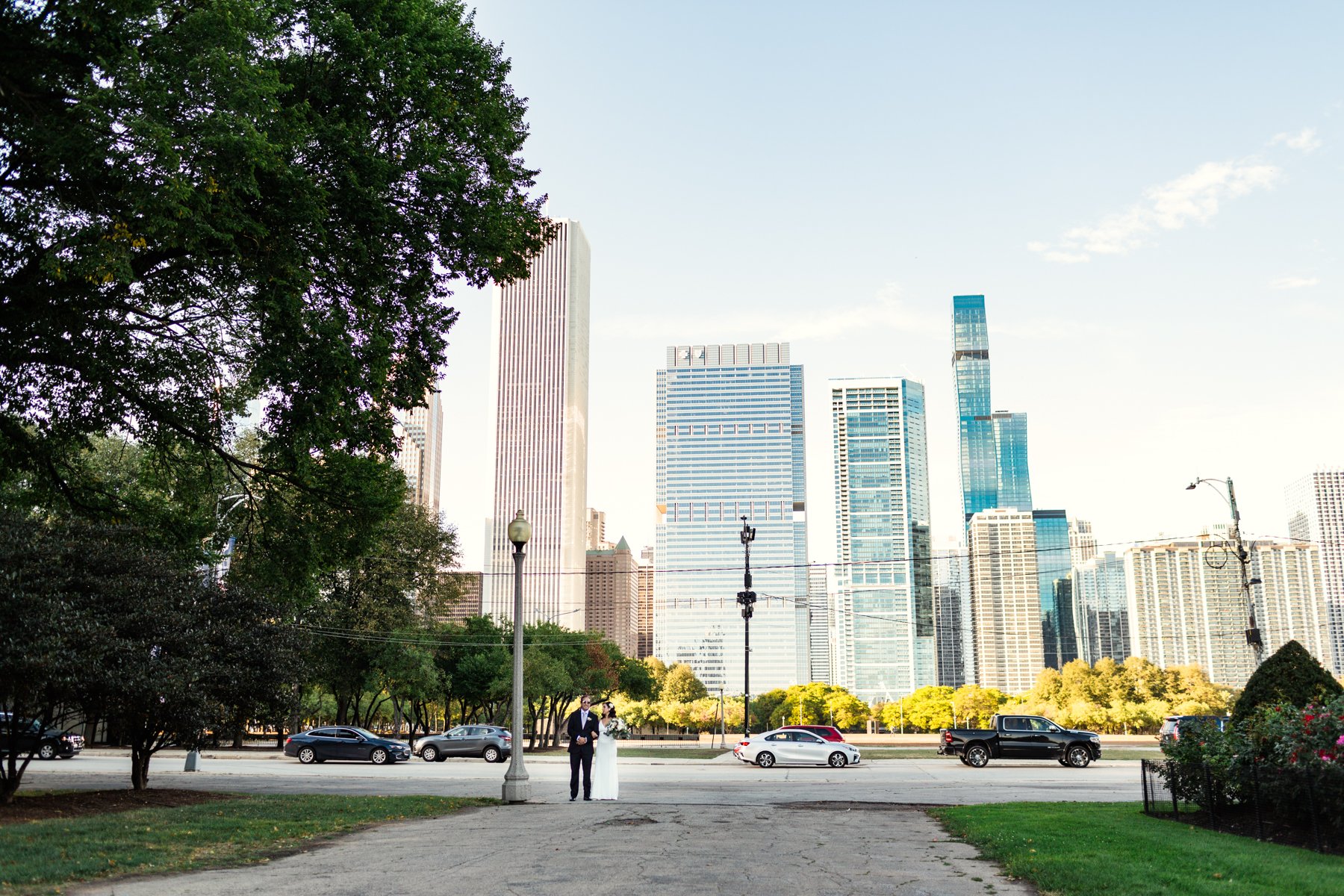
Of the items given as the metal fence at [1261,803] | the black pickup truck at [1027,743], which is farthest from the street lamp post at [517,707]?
the black pickup truck at [1027,743]

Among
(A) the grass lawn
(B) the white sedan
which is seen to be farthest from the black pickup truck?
(A) the grass lawn

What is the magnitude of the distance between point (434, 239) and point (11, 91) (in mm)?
6155

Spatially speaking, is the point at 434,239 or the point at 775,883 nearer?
the point at 775,883

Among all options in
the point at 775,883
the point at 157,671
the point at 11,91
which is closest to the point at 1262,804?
the point at 775,883

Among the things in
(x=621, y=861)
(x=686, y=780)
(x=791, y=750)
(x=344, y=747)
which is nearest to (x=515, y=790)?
(x=621, y=861)

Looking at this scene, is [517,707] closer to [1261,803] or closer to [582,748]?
[582,748]

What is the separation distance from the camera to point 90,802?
17250mm

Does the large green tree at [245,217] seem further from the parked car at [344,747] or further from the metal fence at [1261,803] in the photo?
the parked car at [344,747]

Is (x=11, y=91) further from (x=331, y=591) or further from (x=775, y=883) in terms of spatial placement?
(x=331, y=591)

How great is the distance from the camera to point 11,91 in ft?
39.4

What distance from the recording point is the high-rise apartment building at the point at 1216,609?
147 m

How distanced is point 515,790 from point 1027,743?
84.8 ft

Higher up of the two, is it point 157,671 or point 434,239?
point 434,239

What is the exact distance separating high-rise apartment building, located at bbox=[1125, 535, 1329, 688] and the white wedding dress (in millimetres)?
136021
